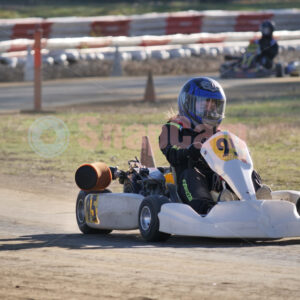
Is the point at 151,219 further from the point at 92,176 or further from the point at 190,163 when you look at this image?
the point at 92,176

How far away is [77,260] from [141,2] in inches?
1500

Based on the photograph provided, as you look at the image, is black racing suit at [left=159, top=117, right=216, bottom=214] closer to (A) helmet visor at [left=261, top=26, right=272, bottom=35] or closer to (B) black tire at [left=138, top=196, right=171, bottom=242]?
(B) black tire at [left=138, top=196, right=171, bottom=242]

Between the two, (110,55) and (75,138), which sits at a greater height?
(110,55)

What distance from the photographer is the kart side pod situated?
7.54m

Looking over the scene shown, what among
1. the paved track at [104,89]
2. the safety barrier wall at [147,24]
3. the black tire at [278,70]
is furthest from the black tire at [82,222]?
the safety barrier wall at [147,24]

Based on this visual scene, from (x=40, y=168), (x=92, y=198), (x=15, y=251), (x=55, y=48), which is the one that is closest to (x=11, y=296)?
(x=15, y=251)

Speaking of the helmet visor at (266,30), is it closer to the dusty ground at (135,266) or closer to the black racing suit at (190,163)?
the dusty ground at (135,266)

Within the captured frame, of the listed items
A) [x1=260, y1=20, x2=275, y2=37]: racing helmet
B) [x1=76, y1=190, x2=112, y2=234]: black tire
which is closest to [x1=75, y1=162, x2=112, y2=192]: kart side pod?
[x1=76, y1=190, x2=112, y2=234]: black tire

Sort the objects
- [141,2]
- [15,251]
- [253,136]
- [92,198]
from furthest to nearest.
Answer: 1. [141,2]
2. [253,136]
3. [92,198]
4. [15,251]

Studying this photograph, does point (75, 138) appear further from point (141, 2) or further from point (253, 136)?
point (141, 2)

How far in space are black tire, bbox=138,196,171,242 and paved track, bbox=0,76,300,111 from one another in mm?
10909

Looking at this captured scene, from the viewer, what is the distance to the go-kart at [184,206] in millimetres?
6445

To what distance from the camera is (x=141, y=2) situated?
43375 millimetres
